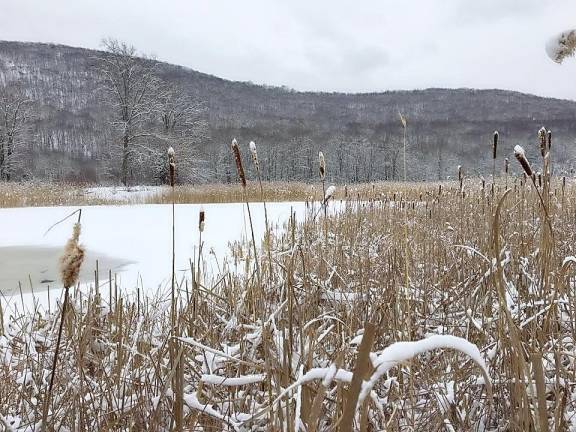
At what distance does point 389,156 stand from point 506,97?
5454 cm

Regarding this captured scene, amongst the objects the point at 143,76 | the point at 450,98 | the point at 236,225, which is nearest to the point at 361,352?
the point at 236,225

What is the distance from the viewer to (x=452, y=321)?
1.99 metres

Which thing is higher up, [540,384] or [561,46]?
[561,46]

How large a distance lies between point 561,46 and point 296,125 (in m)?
72.3

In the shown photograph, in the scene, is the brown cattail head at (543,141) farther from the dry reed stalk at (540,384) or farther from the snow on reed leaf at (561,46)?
the dry reed stalk at (540,384)

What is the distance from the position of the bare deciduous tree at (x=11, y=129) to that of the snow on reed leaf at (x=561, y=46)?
113ft

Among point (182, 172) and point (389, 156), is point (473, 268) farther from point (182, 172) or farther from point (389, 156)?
point (389, 156)

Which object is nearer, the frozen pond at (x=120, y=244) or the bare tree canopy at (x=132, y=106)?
the frozen pond at (x=120, y=244)

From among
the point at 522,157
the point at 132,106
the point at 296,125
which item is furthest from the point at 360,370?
the point at 296,125

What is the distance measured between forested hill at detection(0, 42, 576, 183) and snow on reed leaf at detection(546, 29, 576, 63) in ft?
92.8

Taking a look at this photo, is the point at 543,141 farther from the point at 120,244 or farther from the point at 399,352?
the point at 120,244

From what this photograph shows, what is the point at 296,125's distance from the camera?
72062 millimetres

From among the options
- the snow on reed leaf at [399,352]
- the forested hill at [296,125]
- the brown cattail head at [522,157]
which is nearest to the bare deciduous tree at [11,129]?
the forested hill at [296,125]

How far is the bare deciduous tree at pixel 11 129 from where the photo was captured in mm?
30531
